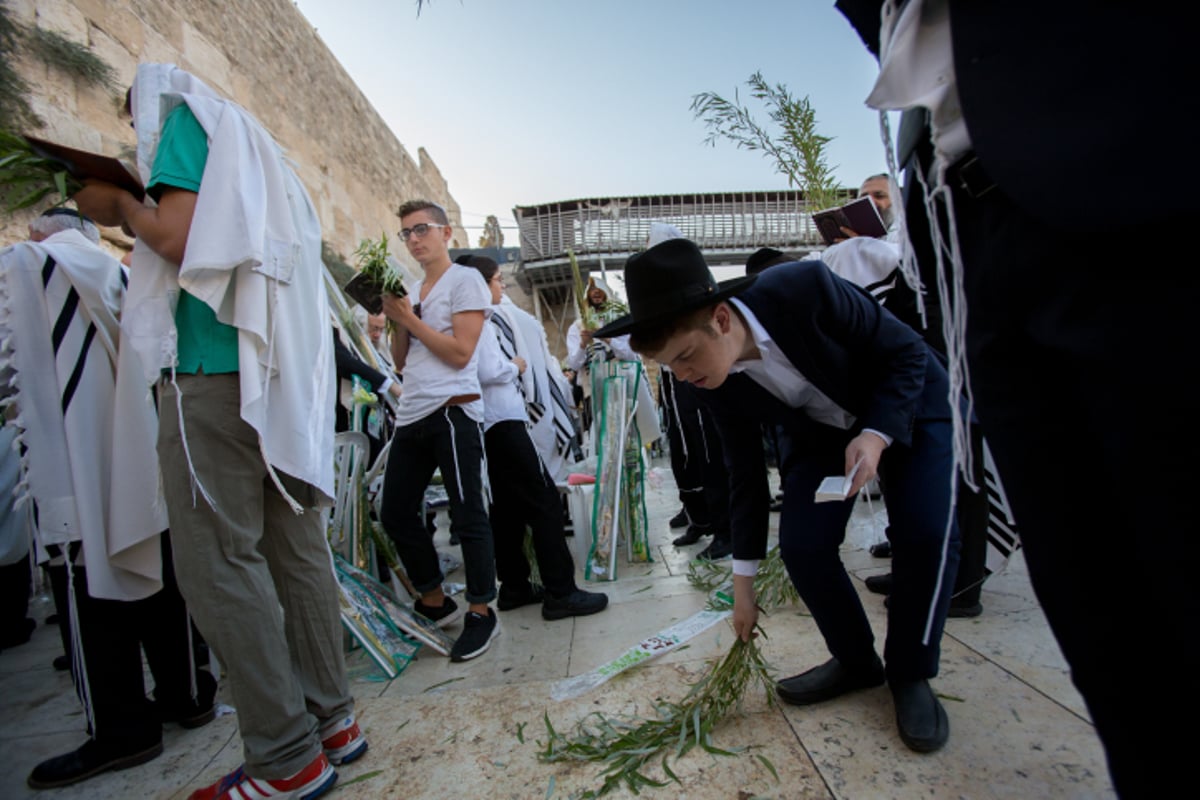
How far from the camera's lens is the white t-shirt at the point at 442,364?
8.64 ft

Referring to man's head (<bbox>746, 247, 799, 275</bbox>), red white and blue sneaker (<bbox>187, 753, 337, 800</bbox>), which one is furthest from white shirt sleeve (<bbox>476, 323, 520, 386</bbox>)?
red white and blue sneaker (<bbox>187, 753, 337, 800</bbox>)

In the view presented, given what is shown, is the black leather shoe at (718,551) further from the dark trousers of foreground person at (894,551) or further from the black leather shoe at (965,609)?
the dark trousers of foreground person at (894,551)

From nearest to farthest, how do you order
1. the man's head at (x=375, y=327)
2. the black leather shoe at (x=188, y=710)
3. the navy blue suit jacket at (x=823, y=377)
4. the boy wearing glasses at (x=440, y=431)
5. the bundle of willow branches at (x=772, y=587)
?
1. the navy blue suit jacket at (x=823, y=377)
2. the black leather shoe at (x=188, y=710)
3. the bundle of willow branches at (x=772, y=587)
4. the boy wearing glasses at (x=440, y=431)
5. the man's head at (x=375, y=327)

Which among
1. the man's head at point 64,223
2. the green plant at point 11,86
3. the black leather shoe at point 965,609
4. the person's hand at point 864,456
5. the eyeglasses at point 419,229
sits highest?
the green plant at point 11,86

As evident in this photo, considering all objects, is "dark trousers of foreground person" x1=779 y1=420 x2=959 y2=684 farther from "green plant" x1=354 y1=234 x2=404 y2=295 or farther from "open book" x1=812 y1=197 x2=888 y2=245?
"green plant" x1=354 y1=234 x2=404 y2=295

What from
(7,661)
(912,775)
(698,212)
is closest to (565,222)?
(698,212)

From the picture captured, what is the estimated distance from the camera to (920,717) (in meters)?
1.51

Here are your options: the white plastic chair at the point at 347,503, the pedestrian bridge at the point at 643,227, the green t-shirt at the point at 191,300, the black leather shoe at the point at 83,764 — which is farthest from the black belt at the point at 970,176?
the pedestrian bridge at the point at 643,227

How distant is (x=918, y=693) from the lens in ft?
5.16

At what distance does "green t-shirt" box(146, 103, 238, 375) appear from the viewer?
1554 millimetres

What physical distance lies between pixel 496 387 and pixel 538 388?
0.80 meters

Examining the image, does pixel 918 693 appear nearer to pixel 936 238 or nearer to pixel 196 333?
pixel 936 238

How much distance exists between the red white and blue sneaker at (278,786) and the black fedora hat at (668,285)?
1400mm

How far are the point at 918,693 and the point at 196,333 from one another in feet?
7.11
